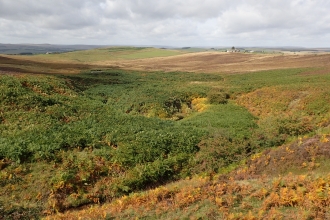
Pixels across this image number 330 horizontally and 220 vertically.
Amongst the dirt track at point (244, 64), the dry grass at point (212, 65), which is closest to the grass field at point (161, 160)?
the dry grass at point (212, 65)

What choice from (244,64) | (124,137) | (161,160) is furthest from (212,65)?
(161,160)

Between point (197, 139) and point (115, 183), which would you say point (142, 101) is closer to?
point (197, 139)

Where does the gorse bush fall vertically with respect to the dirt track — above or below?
below

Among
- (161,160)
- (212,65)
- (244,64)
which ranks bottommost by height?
(161,160)

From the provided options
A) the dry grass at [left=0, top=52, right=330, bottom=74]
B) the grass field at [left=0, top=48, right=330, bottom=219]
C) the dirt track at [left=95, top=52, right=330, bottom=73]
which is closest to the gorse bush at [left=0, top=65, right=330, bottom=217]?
the grass field at [left=0, top=48, right=330, bottom=219]

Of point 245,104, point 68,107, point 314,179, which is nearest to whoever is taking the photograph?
point 314,179

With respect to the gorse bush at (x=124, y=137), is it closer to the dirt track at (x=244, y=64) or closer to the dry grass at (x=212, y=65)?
A: the dry grass at (x=212, y=65)

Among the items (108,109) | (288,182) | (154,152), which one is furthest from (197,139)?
(108,109)

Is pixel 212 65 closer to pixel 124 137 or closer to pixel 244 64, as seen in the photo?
pixel 244 64

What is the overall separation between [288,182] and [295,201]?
1516mm

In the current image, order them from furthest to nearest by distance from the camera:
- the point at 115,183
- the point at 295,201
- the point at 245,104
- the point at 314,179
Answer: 1. the point at 245,104
2. the point at 115,183
3. the point at 314,179
4. the point at 295,201

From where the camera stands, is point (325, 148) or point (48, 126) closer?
point (325, 148)

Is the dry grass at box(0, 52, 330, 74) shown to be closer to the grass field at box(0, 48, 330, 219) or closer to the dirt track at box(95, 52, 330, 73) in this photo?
the dirt track at box(95, 52, 330, 73)

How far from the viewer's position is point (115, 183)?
1379cm
